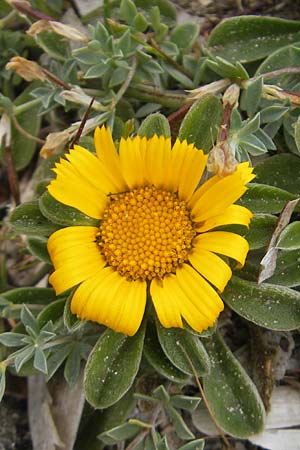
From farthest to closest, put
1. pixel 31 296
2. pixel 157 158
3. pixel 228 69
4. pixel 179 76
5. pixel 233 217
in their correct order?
pixel 179 76
pixel 31 296
pixel 228 69
pixel 157 158
pixel 233 217

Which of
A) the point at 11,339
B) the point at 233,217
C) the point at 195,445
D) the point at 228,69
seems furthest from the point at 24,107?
the point at 195,445

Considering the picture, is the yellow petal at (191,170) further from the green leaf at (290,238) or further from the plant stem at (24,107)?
the plant stem at (24,107)

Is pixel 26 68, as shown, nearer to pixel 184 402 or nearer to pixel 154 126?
pixel 154 126

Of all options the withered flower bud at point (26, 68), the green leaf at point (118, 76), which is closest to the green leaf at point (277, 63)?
the green leaf at point (118, 76)

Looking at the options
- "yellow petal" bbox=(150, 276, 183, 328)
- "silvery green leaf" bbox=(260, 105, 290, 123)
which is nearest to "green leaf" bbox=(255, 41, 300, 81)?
"silvery green leaf" bbox=(260, 105, 290, 123)

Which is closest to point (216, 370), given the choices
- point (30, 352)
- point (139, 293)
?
point (139, 293)

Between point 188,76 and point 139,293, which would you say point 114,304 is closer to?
point 139,293

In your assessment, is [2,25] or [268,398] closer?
[268,398]
